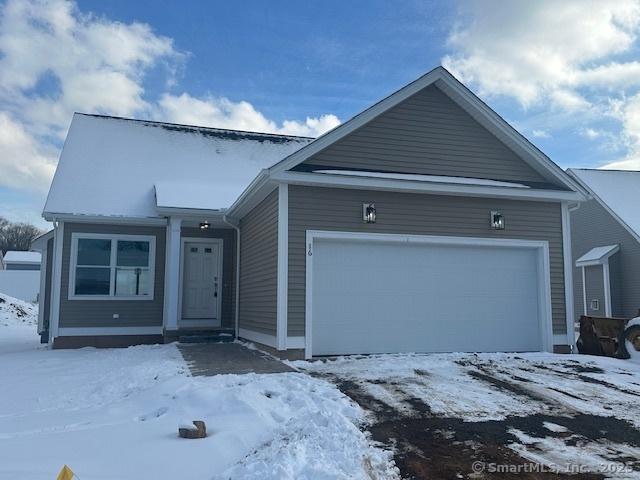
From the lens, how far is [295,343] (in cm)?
882

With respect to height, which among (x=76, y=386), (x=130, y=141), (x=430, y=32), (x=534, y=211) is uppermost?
(x=430, y=32)

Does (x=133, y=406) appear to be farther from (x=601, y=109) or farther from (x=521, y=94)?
(x=601, y=109)

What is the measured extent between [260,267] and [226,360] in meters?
2.32

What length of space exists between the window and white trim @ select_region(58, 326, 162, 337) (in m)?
0.72

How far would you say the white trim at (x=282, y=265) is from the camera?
880cm

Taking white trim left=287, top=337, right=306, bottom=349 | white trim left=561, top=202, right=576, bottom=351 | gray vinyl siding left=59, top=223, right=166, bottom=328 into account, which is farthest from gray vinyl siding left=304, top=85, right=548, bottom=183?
gray vinyl siding left=59, top=223, right=166, bottom=328

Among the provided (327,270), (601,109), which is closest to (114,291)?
(327,270)

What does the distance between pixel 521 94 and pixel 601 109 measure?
339 cm

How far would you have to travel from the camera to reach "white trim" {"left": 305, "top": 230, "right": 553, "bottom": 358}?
29.4 ft

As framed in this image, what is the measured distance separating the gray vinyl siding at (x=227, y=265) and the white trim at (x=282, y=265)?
14.0 feet

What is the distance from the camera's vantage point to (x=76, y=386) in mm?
7223

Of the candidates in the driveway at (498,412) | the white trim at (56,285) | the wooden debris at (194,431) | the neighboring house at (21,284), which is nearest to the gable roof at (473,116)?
the driveway at (498,412)

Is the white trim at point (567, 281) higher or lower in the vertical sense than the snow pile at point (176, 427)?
higher

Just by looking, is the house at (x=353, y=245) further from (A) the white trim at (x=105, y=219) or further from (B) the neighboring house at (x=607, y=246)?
(B) the neighboring house at (x=607, y=246)
